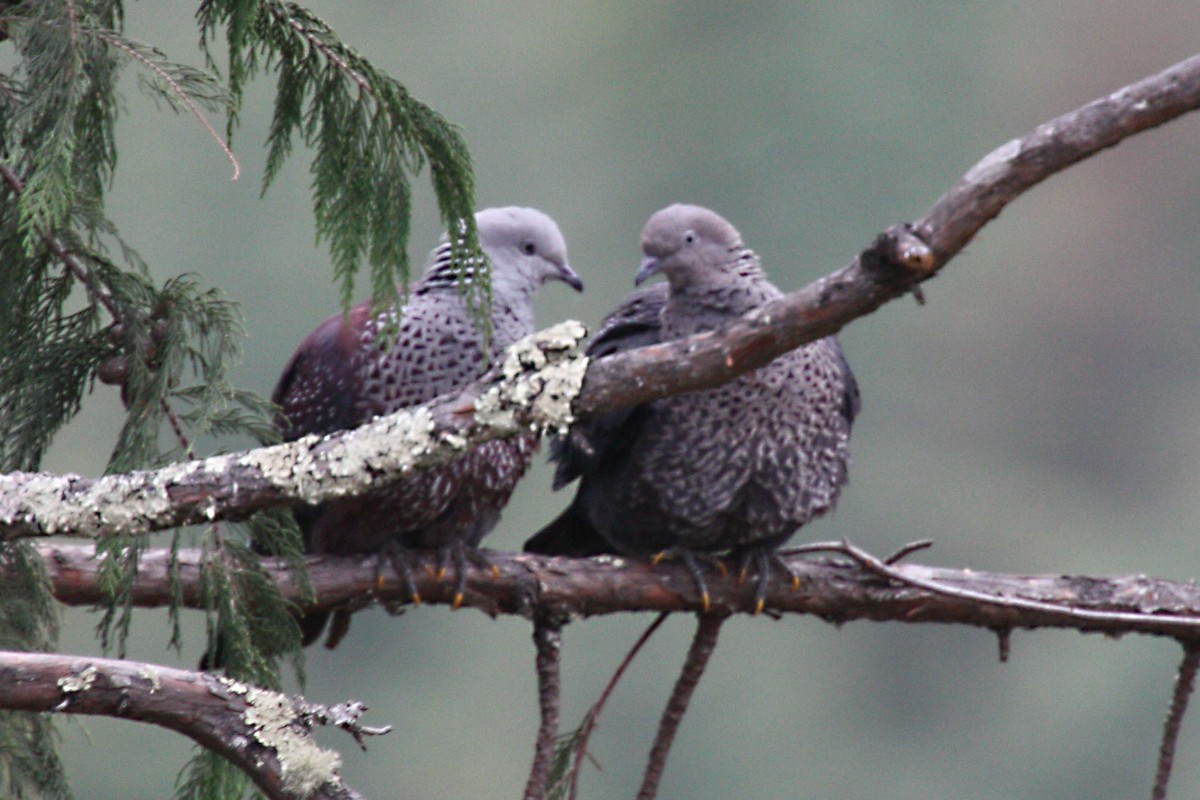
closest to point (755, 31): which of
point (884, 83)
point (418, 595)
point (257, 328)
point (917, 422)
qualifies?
point (884, 83)

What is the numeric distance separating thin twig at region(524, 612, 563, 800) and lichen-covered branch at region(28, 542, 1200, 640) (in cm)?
4

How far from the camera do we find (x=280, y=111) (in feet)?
9.00

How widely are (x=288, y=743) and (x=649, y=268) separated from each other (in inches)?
81.1

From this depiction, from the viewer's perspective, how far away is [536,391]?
2408 mm

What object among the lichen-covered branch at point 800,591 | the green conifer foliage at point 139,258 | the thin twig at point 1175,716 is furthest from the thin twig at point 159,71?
the thin twig at point 1175,716

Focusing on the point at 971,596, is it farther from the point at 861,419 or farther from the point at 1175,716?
the point at 861,419

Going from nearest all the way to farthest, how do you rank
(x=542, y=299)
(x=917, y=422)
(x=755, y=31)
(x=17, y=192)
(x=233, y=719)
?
(x=233, y=719), (x=17, y=192), (x=542, y=299), (x=917, y=422), (x=755, y=31)

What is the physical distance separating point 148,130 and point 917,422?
362 inches

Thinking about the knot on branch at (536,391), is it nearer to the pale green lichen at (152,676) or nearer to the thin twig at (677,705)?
the pale green lichen at (152,676)

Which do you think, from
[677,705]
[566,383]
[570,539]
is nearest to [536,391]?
[566,383]

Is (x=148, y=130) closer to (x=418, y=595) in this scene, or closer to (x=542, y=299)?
(x=542, y=299)

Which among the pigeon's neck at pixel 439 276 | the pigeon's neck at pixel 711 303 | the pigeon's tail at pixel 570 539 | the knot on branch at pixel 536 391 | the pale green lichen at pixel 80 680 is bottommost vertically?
the pale green lichen at pixel 80 680

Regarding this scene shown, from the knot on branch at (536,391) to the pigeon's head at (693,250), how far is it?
1503 mm

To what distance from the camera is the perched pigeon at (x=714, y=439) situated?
3854 mm
